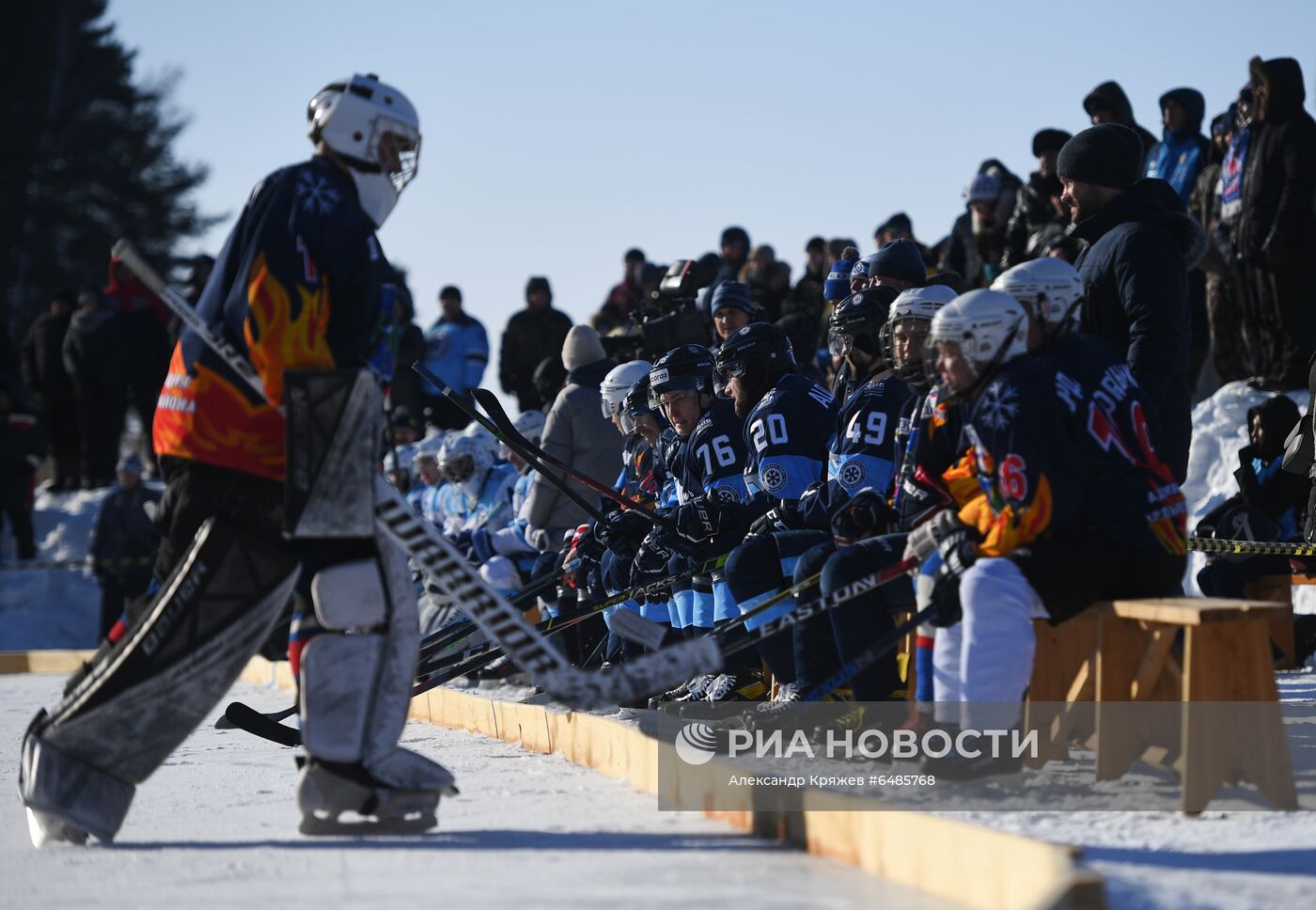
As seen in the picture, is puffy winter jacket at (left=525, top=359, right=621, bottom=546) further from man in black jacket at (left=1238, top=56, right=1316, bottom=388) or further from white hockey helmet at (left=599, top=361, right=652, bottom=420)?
man in black jacket at (left=1238, top=56, right=1316, bottom=388)

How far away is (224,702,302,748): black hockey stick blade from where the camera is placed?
269 inches

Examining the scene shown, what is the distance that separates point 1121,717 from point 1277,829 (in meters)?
0.83

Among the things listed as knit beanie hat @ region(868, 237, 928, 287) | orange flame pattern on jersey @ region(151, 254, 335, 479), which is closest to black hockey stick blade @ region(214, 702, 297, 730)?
orange flame pattern on jersey @ region(151, 254, 335, 479)

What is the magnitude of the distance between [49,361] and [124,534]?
11.4 feet

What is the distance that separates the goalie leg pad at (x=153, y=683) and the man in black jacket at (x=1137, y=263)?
3101 mm

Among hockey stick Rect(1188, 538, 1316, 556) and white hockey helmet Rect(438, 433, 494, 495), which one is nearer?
hockey stick Rect(1188, 538, 1316, 556)

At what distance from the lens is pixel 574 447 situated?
33.7 feet

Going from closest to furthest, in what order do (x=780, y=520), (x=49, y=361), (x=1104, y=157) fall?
1. (x=1104, y=157)
2. (x=780, y=520)
3. (x=49, y=361)

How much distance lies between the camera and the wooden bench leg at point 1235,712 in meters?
4.71

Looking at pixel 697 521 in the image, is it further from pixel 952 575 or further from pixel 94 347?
pixel 94 347

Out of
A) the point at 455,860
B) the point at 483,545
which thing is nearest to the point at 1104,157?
the point at 455,860

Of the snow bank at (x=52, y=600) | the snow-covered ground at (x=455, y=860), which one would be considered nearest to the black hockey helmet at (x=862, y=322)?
the snow-covered ground at (x=455, y=860)

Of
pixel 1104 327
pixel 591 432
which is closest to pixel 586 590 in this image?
pixel 591 432

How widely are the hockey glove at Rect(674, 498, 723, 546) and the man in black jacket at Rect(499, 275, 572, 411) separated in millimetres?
7003
